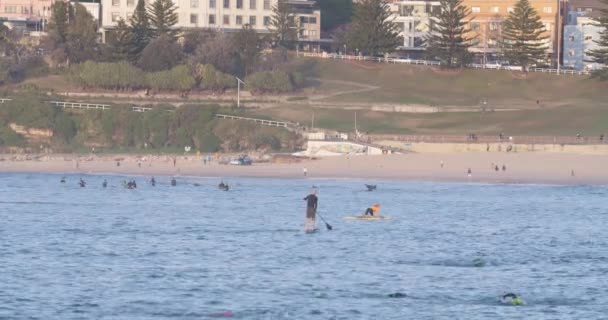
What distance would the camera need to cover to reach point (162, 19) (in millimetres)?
107188

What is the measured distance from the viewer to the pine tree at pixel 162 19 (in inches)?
4198

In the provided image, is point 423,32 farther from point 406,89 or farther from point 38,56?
point 38,56

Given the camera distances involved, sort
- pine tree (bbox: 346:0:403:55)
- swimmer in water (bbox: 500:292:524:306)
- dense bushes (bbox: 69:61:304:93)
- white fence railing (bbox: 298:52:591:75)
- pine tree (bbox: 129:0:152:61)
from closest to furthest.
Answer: swimmer in water (bbox: 500:292:524:306), dense bushes (bbox: 69:61:304:93), pine tree (bbox: 129:0:152:61), white fence railing (bbox: 298:52:591:75), pine tree (bbox: 346:0:403:55)

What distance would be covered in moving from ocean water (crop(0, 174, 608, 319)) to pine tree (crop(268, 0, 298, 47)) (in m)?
51.1

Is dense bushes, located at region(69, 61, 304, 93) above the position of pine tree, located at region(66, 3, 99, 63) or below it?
below

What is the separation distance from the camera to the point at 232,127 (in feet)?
283

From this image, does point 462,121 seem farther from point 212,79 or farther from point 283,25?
point 283,25

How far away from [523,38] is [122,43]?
2747 cm

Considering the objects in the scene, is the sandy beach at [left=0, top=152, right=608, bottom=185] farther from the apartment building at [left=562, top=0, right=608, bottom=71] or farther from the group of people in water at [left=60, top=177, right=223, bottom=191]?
the apartment building at [left=562, top=0, right=608, bottom=71]

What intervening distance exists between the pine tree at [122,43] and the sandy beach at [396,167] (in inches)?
913

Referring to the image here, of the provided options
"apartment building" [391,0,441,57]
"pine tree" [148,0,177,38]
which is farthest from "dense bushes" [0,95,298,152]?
"apartment building" [391,0,441,57]

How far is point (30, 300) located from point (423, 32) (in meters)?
94.4

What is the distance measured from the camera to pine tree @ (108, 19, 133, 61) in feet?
337

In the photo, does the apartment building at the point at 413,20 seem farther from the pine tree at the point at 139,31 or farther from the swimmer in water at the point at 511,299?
the swimmer in water at the point at 511,299
